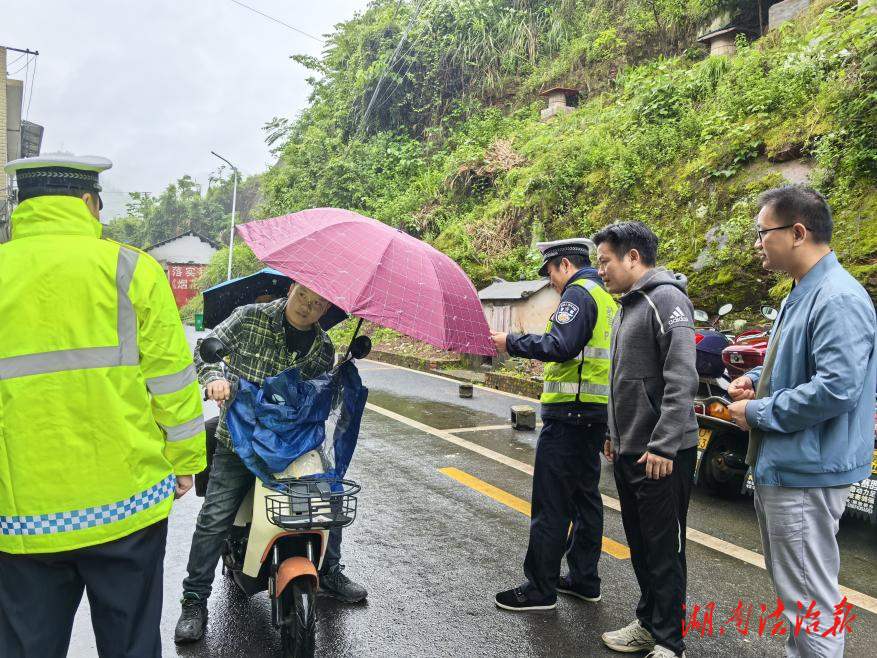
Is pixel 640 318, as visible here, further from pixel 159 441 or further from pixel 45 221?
pixel 45 221

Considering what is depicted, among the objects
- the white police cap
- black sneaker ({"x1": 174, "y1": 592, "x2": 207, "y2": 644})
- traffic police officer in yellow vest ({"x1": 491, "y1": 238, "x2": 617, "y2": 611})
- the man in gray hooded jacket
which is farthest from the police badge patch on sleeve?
black sneaker ({"x1": 174, "y1": 592, "x2": 207, "y2": 644})

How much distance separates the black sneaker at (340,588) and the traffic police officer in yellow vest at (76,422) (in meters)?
1.53

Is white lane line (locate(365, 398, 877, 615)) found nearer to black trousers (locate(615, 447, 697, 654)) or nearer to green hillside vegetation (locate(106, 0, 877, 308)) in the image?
black trousers (locate(615, 447, 697, 654))

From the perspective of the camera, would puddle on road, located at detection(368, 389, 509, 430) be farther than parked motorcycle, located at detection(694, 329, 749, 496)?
Yes

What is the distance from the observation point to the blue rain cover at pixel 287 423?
300cm

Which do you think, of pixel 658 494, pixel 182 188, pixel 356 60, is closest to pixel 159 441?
pixel 658 494

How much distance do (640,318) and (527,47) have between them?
946 inches

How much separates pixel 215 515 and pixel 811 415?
8.67 feet

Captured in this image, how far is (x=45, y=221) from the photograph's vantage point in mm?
2037

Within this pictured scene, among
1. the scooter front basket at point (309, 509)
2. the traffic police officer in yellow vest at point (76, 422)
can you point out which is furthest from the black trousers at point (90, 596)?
the scooter front basket at point (309, 509)

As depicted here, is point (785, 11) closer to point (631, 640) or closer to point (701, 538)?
point (701, 538)

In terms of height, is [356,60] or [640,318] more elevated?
[356,60]

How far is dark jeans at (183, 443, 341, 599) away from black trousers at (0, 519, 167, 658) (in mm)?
1064

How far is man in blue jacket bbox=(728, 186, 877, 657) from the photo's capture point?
2.27 metres
